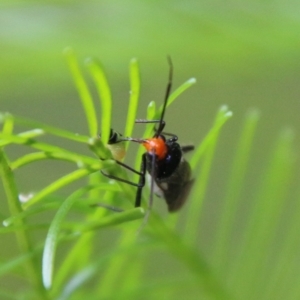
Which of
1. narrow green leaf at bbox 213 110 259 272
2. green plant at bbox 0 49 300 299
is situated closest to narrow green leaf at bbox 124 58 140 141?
green plant at bbox 0 49 300 299

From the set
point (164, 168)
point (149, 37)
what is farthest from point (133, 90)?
point (149, 37)

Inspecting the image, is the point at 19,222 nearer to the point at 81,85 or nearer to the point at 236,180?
the point at 81,85

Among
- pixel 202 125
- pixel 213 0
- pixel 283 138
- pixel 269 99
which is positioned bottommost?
pixel 202 125

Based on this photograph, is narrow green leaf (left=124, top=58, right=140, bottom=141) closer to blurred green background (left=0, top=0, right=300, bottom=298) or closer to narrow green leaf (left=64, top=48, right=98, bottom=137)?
narrow green leaf (left=64, top=48, right=98, bottom=137)

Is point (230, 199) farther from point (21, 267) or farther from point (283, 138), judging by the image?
point (21, 267)

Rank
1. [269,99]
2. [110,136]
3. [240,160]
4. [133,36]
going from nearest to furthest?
[110,136] → [240,160] → [133,36] → [269,99]

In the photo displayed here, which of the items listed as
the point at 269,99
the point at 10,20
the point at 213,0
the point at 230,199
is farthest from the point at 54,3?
the point at 269,99
